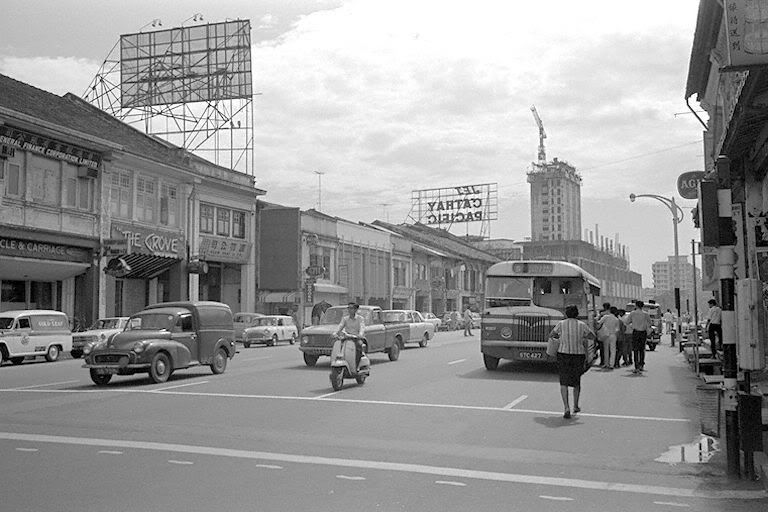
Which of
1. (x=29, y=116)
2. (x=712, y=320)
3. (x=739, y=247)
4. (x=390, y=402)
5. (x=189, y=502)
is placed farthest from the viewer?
(x=29, y=116)

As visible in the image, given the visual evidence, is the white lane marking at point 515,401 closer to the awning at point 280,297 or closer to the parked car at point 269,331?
the parked car at point 269,331

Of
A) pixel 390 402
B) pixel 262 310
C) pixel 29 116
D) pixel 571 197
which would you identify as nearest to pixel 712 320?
pixel 390 402

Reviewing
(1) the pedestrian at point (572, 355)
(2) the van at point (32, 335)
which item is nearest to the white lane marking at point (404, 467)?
(1) the pedestrian at point (572, 355)

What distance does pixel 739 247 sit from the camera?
948 cm

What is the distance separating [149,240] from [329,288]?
17597mm

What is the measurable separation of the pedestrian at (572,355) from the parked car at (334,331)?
913 centimetres

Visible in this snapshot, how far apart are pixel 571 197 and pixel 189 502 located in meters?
160

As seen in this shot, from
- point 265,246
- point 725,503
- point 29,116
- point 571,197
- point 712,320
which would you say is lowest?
point 725,503

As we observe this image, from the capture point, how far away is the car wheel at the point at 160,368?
56.6 ft

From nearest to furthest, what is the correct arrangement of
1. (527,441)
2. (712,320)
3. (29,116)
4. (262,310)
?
1. (527,441)
2. (712,320)
3. (29,116)
4. (262,310)

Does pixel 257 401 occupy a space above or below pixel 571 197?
below

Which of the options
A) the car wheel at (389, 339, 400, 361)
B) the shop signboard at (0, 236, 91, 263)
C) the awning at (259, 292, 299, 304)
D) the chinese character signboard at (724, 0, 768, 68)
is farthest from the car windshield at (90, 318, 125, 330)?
the chinese character signboard at (724, 0, 768, 68)

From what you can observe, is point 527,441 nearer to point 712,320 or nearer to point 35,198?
point 712,320

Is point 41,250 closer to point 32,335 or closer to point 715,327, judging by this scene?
point 32,335
